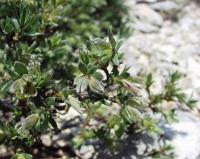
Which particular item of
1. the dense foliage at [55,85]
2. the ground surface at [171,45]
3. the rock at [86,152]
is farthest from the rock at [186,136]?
the rock at [86,152]

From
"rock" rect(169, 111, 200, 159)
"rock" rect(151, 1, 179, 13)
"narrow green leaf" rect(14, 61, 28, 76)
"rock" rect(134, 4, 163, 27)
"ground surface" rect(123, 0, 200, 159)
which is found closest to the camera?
"narrow green leaf" rect(14, 61, 28, 76)

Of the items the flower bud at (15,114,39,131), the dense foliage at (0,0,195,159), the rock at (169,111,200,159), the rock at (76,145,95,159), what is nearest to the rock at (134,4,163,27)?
the dense foliage at (0,0,195,159)

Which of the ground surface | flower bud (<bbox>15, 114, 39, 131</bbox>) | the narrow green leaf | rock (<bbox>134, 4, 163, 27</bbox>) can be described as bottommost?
the ground surface

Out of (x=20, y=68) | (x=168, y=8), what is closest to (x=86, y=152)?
(x=20, y=68)

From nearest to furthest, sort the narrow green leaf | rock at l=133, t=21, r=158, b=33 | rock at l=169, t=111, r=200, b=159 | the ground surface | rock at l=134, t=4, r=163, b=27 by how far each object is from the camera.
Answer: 1. the narrow green leaf
2. rock at l=169, t=111, r=200, b=159
3. the ground surface
4. rock at l=133, t=21, r=158, b=33
5. rock at l=134, t=4, r=163, b=27

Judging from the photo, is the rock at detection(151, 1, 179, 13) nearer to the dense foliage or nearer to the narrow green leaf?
the dense foliage

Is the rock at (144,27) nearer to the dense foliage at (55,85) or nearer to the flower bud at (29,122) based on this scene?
the dense foliage at (55,85)

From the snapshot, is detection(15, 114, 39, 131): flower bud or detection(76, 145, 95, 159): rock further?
detection(76, 145, 95, 159): rock

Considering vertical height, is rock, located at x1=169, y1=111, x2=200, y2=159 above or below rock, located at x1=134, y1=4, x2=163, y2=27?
below

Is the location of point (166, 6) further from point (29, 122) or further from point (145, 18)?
point (29, 122)
